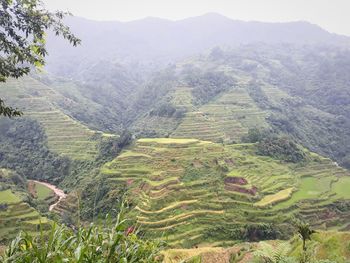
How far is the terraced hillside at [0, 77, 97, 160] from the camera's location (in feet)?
186

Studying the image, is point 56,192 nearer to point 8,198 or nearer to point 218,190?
point 8,198

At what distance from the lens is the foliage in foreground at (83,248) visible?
4.04 metres

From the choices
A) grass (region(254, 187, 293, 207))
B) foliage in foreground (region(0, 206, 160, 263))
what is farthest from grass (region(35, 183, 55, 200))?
foliage in foreground (region(0, 206, 160, 263))

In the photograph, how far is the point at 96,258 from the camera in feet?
14.2

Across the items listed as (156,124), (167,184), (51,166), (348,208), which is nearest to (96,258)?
(167,184)

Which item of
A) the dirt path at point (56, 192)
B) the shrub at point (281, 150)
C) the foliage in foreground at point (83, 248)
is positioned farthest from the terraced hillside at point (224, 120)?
the foliage in foreground at point (83, 248)

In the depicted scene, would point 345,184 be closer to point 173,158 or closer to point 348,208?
point 348,208

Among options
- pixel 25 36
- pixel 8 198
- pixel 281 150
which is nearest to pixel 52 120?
pixel 8 198

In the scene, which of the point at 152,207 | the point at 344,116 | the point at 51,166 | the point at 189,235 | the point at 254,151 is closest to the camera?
the point at 189,235

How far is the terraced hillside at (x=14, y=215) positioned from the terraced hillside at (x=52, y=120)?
15.1m

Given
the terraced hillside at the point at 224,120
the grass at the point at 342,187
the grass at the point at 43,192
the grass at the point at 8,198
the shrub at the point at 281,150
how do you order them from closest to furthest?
the grass at the point at 8,198 < the grass at the point at 342,187 < the grass at the point at 43,192 < the shrub at the point at 281,150 < the terraced hillside at the point at 224,120

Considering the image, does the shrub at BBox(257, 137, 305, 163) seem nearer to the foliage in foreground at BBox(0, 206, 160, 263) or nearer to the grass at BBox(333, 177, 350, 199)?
the grass at BBox(333, 177, 350, 199)

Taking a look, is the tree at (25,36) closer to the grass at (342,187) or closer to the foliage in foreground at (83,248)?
the foliage in foreground at (83,248)

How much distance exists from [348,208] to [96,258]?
36760mm
